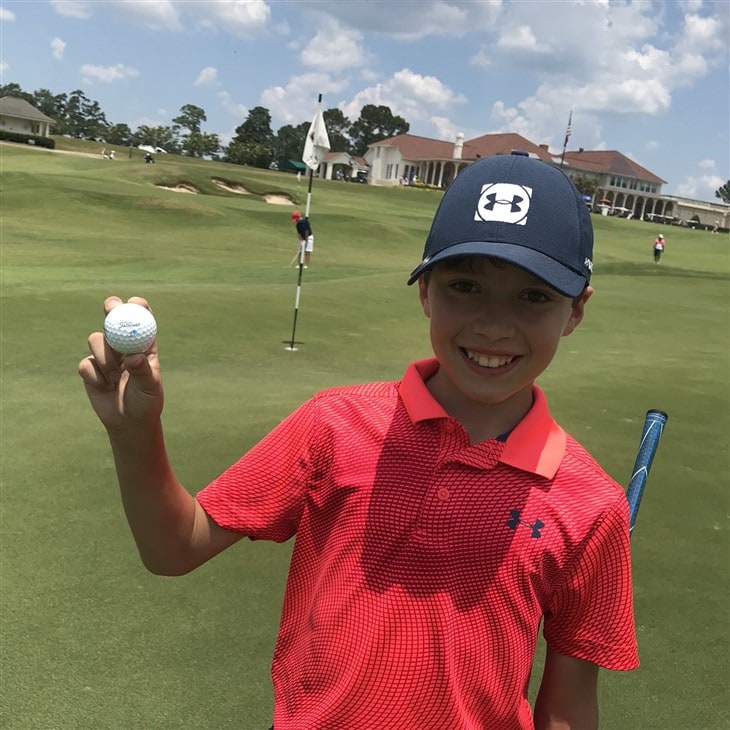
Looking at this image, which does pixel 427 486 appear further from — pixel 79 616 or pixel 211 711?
pixel 79 616

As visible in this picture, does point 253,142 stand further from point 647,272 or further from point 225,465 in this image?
point 225,465

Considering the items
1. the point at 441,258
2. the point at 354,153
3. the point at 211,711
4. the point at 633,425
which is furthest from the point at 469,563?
the point at 354,153

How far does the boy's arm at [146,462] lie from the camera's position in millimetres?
1241

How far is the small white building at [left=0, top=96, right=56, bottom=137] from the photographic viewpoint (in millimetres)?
74312

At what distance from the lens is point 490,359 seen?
1.46 metres

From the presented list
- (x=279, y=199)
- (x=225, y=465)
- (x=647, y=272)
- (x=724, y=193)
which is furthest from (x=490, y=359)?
(x=724, y=193)

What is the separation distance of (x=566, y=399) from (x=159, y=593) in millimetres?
4640

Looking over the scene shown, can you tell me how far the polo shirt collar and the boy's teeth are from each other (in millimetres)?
128

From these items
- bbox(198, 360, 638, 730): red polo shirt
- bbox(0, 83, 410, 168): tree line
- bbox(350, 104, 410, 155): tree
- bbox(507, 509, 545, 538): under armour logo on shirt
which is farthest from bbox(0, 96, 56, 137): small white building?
bbox(507, 509, 545, 538): under armour logo on shirt

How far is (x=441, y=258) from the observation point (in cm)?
139

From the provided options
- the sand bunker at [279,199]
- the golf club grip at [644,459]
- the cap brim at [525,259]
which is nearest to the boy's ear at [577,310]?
the cap brim at [525,259]

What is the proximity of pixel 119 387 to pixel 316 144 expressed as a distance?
921 centimetres

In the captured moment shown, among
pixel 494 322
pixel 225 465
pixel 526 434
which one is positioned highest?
pixel 494 322

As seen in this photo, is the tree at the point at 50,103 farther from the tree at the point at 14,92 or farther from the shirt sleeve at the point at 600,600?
the shirt sleeve at the point at 600,600
